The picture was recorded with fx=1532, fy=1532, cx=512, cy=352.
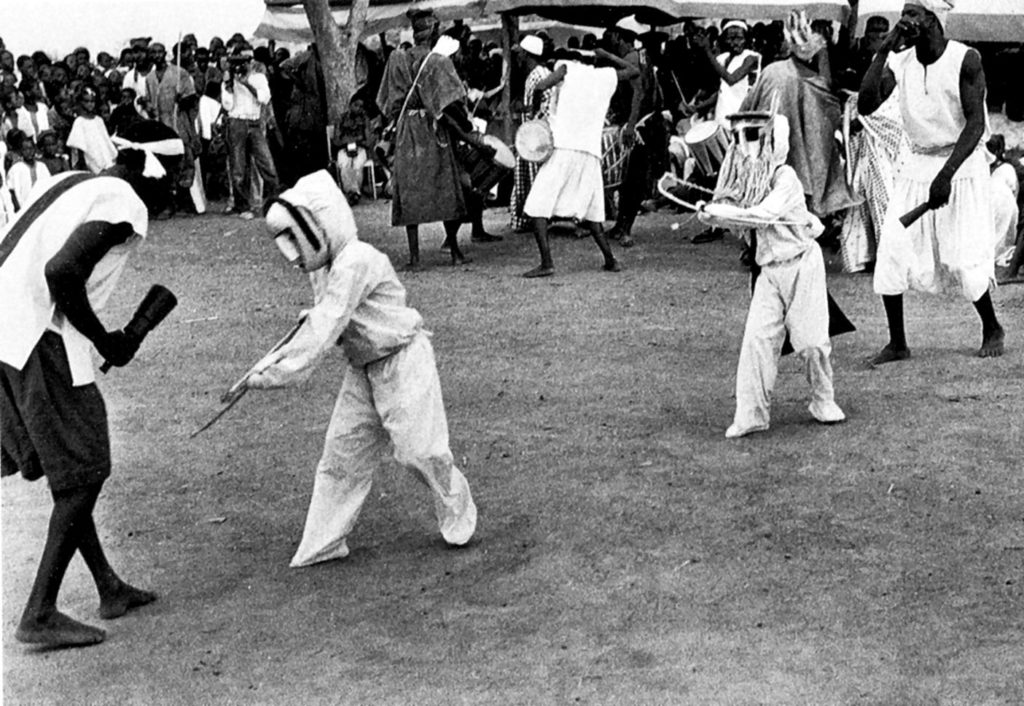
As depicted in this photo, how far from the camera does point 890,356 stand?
324 inches

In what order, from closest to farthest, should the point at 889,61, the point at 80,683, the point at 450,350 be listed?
the point at 80,683
the point at 889,61
the point at 450,350

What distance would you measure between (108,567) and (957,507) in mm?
3134

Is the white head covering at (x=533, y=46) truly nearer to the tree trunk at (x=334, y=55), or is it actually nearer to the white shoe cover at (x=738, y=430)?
the white shoe cover at (x=738, y=430)

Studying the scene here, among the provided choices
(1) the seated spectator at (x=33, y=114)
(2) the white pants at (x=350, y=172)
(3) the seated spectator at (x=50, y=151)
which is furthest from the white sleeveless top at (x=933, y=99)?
(1) the seated spectator at (x=33, y=114)

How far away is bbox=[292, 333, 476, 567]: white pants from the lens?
5465mm

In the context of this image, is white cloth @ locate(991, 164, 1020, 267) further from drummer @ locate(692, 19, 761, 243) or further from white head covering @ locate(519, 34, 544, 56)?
white head covering @ locate(519, 34, 544, 56)

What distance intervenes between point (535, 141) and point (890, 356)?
3.96 metres

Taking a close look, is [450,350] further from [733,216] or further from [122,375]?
[733,216]

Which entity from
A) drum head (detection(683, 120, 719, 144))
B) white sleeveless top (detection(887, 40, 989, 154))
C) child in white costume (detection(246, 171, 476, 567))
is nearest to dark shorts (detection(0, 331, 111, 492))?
child in white costume (detection(246, 171, 476, 567))

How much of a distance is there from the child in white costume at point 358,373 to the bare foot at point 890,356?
130 inches

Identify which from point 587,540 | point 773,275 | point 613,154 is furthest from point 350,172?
point 587,540

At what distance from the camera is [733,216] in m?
6.72

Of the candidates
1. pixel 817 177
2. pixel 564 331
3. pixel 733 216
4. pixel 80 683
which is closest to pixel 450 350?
pixel 564 331

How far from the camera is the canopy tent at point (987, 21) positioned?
46.6 feet
